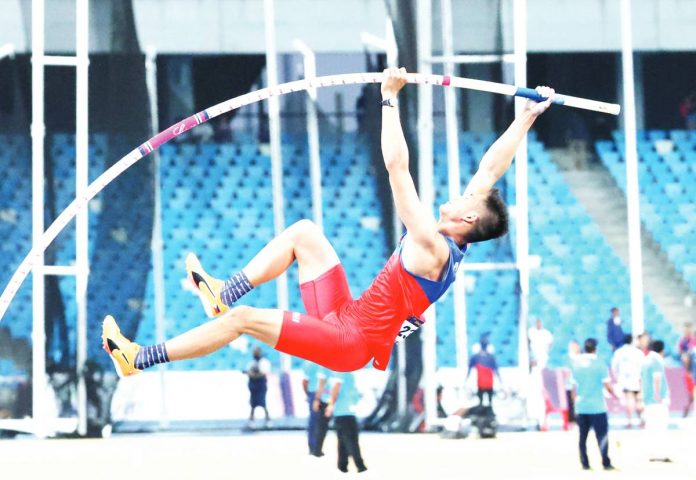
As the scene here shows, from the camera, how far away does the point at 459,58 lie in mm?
18547

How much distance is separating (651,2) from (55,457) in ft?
35.2

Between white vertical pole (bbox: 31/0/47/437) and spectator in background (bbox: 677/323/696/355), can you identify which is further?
spectator in background (bbox: 677/323/696/355)

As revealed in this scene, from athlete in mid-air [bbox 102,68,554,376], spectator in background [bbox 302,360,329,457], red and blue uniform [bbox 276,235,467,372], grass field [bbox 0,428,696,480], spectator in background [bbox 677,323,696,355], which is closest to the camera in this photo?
athlete in mid-air [bbox 102,68,554,376]

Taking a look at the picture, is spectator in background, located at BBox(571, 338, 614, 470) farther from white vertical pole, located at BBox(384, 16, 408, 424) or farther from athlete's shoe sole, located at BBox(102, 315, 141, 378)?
athlete's shoe sole, located at BBox(102, 315, 141, 378)

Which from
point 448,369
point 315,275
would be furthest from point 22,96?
point 315,275

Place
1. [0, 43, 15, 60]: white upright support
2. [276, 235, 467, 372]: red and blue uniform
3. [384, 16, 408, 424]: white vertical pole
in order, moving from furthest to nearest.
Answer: [0, 43, 15, 60]: white upright support, [384, 16, 408, 424]: white vertical pole, [276, 235, 467, 372]: red and blue uniform

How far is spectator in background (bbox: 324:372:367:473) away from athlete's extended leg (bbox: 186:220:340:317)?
16.8ft

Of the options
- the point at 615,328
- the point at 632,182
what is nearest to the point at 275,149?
the point at 632,182

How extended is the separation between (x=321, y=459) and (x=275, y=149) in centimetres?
578

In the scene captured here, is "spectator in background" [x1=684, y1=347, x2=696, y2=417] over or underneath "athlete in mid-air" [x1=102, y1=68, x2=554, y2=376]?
underneath

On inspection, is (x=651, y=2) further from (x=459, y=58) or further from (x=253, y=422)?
(x=253, y=422)

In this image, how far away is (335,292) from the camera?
25.5 ft

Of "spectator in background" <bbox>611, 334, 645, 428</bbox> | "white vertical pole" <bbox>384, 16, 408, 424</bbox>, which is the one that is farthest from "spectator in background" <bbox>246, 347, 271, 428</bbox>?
"spectator in background" <bbox>611, 334, 645, 428</bbox>

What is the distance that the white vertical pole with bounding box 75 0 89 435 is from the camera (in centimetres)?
1762
